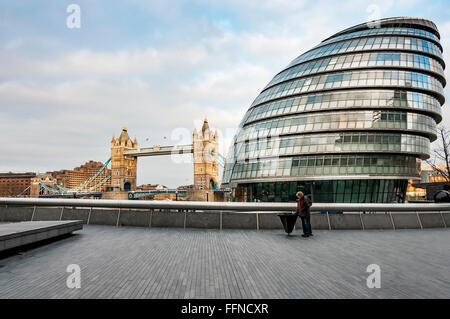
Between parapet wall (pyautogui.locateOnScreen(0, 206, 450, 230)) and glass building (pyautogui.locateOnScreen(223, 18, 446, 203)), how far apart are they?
71.1 ft

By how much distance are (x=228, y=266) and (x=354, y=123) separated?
1310 inches

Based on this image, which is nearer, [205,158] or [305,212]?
[305,212]

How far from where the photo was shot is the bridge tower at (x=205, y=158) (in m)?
142

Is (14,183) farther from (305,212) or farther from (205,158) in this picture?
(305,212)

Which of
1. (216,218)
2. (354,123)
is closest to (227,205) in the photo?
(216,218)

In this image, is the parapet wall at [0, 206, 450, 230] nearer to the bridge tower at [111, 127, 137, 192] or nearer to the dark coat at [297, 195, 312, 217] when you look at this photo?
the dark coat at [297, 195, 312, 217]

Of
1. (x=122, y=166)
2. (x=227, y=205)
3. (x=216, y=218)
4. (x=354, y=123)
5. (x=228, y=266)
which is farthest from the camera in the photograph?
(x=122, y=166)

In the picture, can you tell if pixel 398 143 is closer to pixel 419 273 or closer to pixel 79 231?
pixel 419 273

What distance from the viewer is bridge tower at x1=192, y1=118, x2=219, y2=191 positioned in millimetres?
142500

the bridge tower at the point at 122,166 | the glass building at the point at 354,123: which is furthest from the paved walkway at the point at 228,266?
the bridge tower at the point at 122,166

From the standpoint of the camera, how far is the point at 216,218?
1091 centimetres

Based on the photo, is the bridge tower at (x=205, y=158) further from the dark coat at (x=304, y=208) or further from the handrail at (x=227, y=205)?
the dark coat at (x=304, y=208)
